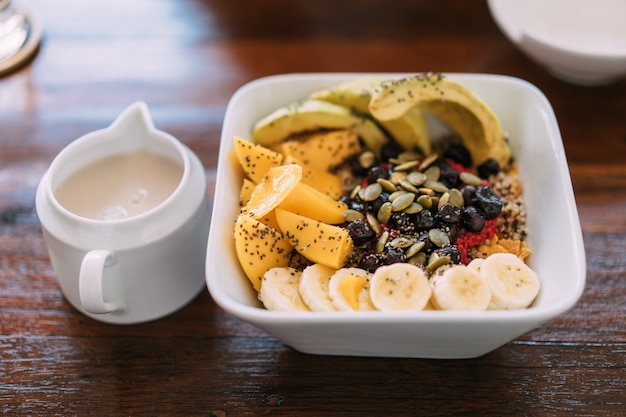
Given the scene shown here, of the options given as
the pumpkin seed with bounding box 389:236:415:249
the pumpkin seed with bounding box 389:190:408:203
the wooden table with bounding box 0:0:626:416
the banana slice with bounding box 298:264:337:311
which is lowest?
the wooden table with bounding box 0:0:626:416

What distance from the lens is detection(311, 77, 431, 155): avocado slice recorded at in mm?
1187

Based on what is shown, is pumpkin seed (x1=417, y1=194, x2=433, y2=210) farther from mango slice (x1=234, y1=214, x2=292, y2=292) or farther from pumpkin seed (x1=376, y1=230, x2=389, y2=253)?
mango slice (x1=234, y1=214, x2=292, y2=292)

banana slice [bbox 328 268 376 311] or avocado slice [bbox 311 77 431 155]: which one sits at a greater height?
avocado slice [bbox 311 77 431 155]

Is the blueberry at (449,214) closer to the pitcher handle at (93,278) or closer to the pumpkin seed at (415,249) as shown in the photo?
the pumpkin seed at (415,249)

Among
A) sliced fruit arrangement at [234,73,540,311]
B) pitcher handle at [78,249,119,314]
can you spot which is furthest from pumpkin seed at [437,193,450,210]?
pitcher handle at [78,249,119,314]

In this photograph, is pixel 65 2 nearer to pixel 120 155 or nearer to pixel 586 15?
pixel 120 155

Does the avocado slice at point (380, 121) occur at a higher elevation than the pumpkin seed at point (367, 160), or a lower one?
higher

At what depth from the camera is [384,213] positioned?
41.9 inches

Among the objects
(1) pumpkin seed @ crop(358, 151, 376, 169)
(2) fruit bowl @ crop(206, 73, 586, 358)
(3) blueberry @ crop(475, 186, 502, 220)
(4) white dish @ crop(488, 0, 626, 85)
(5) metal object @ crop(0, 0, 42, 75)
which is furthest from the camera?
(5) metal object @ crop(0, 0, 42, 75)

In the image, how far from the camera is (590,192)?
130 cm

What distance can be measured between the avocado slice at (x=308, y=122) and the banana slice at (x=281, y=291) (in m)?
0.29

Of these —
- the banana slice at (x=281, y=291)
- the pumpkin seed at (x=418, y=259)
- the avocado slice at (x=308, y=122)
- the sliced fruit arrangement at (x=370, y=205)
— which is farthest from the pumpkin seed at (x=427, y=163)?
the banana slice at (x=281, y=291)

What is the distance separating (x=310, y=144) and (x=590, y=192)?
0.55 m

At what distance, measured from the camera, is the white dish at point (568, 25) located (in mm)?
1491
